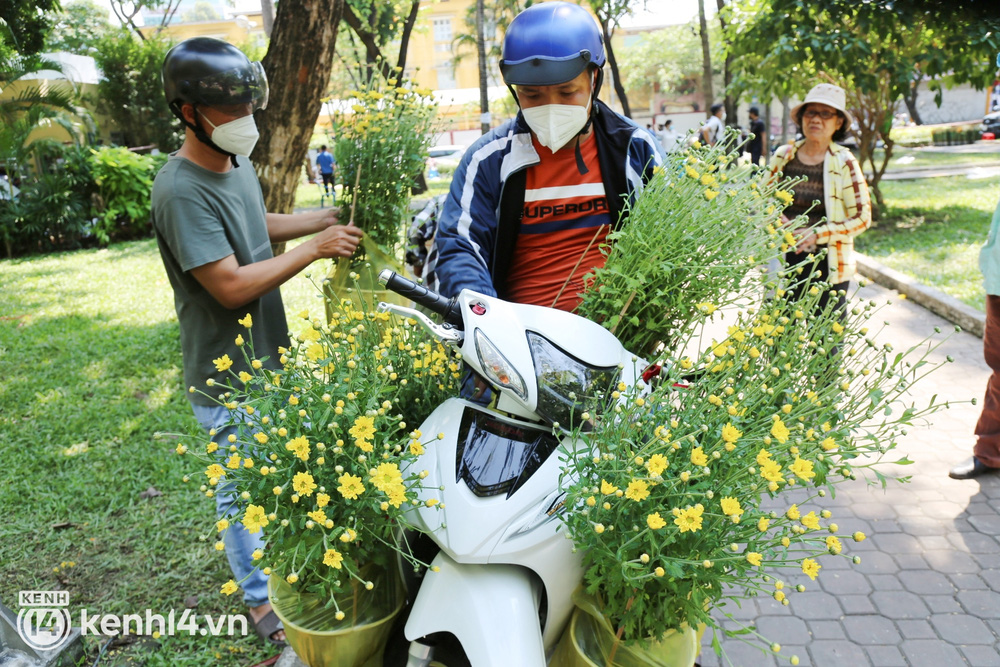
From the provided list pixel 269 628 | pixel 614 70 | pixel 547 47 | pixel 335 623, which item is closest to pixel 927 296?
pixel 547 47

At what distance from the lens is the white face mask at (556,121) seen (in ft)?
7.02

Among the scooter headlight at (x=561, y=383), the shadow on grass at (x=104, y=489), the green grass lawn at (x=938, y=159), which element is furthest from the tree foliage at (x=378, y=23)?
the green grass lawn at (x=938, y=159)

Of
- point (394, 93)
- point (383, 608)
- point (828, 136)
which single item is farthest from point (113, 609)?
point (828, 136)

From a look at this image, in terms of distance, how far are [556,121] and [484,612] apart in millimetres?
1335

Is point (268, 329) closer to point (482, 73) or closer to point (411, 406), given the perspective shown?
point (411, 406)

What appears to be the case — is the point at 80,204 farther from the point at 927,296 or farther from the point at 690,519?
the point at 690,519

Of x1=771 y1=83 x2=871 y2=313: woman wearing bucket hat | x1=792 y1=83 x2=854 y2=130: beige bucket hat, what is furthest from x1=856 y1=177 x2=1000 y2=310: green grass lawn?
x1=792 y1=83 x2=854 y2=130: beige bucket hat

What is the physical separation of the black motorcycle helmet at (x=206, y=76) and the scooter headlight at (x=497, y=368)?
1.52m

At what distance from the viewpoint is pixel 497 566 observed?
5.52 ft

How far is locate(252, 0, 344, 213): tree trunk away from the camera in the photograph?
451 centimetres

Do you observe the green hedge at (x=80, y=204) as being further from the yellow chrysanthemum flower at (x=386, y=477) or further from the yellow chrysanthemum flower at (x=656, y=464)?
the yellow chrysanthemum flower at (x=656, y=464)

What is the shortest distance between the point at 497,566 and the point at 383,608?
14.0 inches

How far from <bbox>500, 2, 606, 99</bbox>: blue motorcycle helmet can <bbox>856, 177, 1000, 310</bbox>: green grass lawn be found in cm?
650

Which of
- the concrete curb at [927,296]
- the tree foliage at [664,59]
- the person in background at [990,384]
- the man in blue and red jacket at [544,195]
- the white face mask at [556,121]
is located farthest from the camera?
the tree foliage at [664,59]
